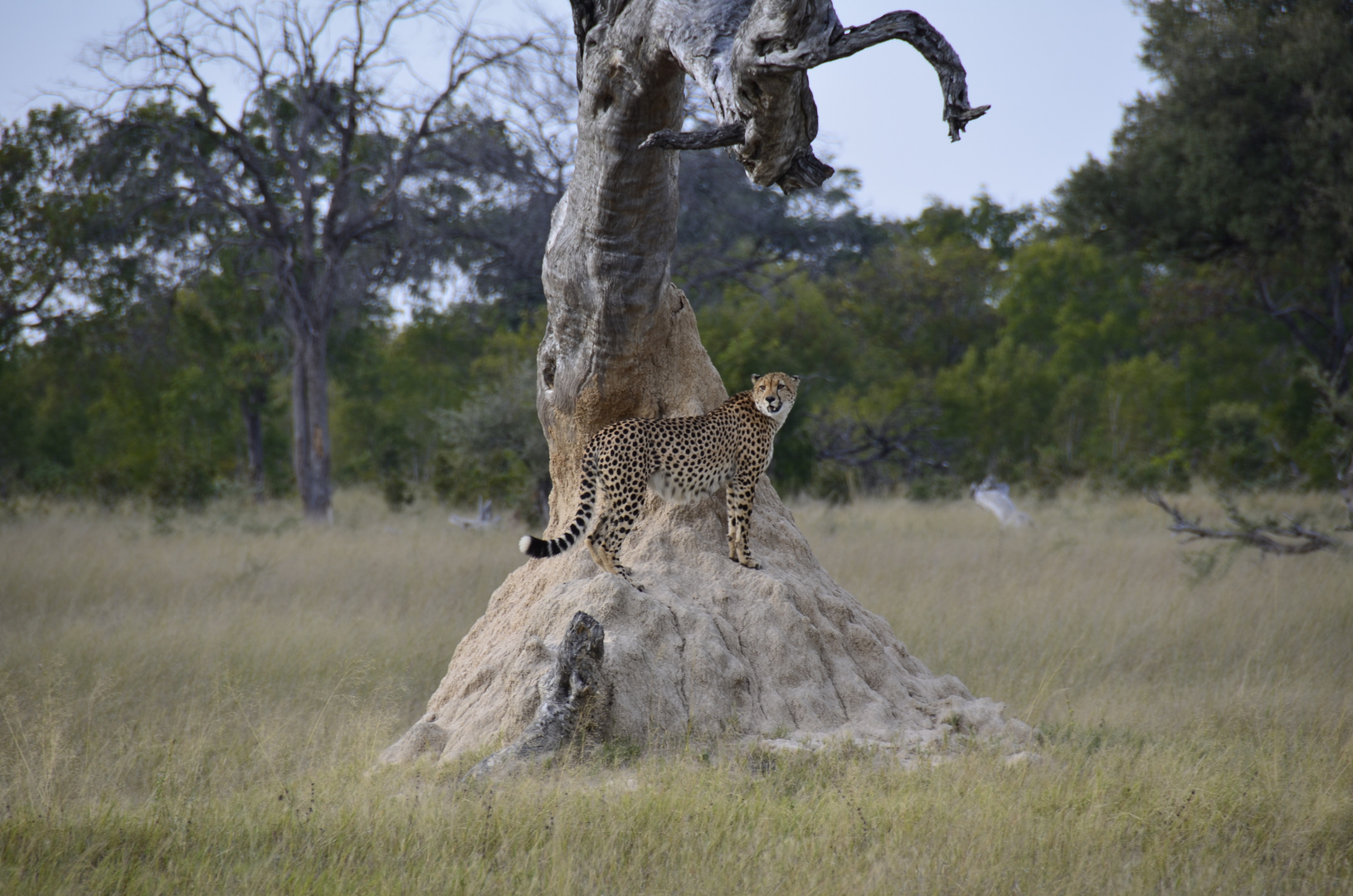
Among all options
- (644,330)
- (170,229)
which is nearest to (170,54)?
(170,229)

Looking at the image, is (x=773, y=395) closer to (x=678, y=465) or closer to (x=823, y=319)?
(x=678, y=465)

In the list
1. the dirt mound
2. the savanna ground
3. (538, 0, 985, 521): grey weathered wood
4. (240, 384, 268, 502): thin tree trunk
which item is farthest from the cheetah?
(240, 384, 268, 502): thin tree trunk

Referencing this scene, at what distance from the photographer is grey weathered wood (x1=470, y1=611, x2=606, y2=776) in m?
4.54

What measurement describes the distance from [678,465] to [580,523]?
57 cm

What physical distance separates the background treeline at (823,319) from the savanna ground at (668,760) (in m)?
3.11

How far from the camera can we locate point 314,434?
54.4 ft

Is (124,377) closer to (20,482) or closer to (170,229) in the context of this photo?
(20,482)

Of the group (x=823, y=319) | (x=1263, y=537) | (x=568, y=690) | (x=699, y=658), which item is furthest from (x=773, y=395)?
(x=823, y=319)

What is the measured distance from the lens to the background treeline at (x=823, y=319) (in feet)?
46.4

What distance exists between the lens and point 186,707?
6.39 m

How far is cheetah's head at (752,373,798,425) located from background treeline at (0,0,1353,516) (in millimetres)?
4607

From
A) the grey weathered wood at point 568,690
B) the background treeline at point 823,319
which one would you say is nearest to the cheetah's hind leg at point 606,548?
the grey weathered wood at point 568,690

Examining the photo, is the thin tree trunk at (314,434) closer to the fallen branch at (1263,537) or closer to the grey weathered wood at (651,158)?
the grey weathered wood at (651,158)

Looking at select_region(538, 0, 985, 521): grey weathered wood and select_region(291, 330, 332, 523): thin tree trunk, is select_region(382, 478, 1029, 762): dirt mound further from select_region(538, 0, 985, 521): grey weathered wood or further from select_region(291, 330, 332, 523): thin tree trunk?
select_region(291, 330, 332, 523): thin tree trunk
